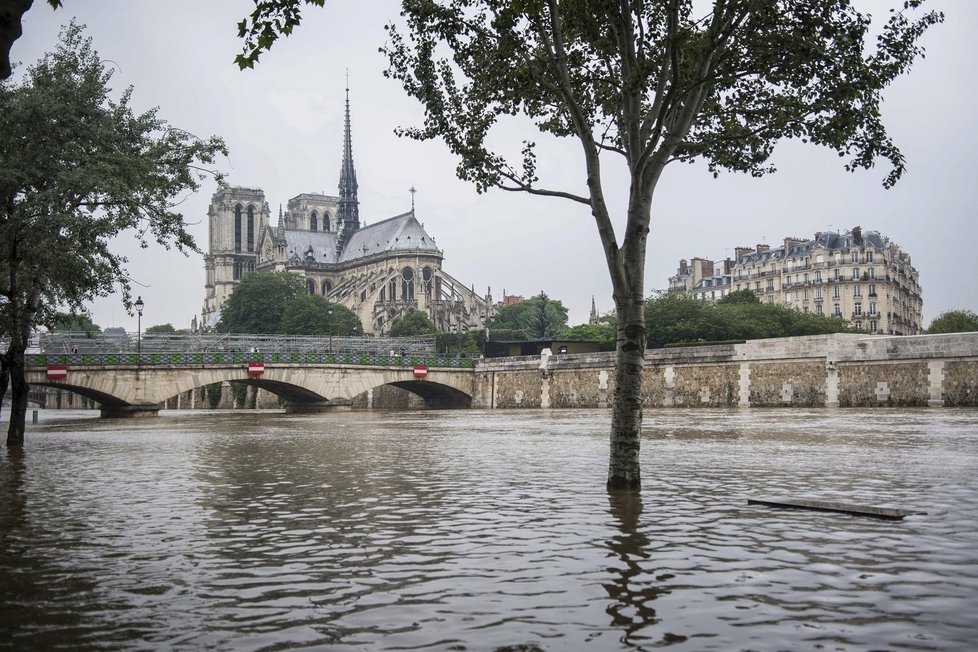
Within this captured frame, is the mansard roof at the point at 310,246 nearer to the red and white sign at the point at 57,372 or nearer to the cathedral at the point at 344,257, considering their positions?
the cathedral at the point at 344,257

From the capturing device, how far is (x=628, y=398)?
38.6 ft

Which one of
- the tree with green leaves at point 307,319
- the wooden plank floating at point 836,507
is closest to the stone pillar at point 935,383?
the wooden plank floating at point 836,507

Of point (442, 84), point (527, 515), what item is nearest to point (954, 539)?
point (527, 515)

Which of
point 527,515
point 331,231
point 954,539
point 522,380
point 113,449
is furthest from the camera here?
point 331,231

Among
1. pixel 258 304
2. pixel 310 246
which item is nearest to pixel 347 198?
pixel 310 246

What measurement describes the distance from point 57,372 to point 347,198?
135m

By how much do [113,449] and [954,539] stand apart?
762 inches

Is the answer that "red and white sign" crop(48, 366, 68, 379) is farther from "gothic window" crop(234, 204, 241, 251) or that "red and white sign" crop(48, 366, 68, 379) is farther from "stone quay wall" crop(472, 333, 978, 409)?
"gothic window" crop(234, 204, 241, 251)

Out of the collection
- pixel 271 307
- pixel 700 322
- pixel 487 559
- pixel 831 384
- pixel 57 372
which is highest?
pixel 271 307

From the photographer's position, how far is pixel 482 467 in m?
16.3

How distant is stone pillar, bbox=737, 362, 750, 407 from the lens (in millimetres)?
50688

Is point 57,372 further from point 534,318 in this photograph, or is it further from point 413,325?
point 534,318

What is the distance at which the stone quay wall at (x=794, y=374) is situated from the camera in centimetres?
4050

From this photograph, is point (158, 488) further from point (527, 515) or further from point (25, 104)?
point (25, 104)
